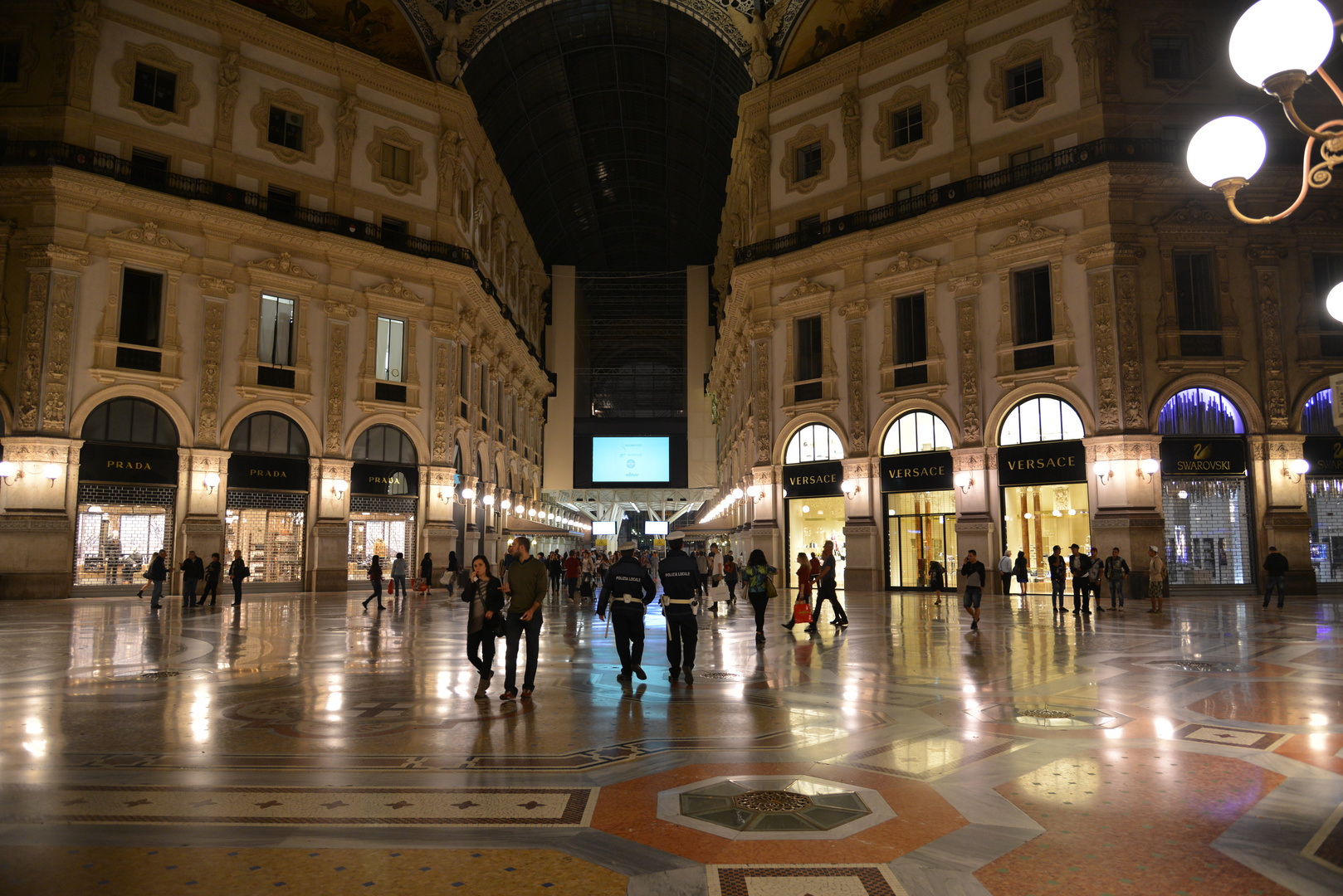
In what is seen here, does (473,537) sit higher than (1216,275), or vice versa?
(1216,275)

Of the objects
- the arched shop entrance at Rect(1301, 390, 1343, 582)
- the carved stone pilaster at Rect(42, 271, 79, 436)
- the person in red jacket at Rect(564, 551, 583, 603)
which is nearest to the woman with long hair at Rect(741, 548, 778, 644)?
the person in red jacket at Rect(564, 551, 583, 603)

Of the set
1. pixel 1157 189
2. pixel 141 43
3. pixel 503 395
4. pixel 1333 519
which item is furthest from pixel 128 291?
pixel 1333 519

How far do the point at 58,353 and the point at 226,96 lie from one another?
10.3m

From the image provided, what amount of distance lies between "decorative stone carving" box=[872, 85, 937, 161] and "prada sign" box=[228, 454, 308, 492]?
23.6m

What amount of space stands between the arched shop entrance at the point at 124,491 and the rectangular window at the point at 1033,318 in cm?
2746

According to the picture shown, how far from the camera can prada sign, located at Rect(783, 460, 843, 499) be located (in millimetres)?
30188

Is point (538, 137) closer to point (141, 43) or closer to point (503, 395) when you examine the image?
point (503, 395)

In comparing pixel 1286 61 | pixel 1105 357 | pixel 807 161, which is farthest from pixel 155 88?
pixel 1286 61

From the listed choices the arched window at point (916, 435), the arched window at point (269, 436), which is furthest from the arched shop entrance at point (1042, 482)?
the arched window at point (269, 436)

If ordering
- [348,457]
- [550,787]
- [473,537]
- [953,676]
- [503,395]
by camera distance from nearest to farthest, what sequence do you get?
[550,787]
[953,676]
[348,457]
[473,537]
[503,395]

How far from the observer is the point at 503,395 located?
4538cm

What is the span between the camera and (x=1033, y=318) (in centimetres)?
2672

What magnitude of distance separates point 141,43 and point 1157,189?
105 feet

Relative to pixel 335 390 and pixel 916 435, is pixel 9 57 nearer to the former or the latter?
pixel 335 390
